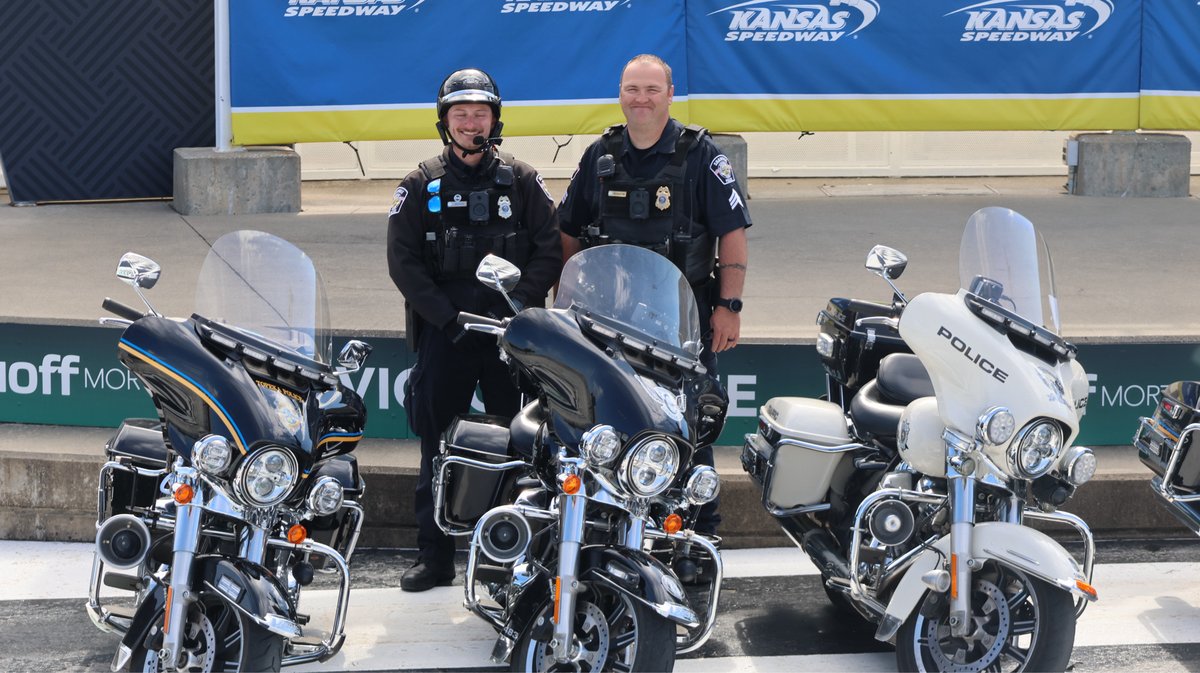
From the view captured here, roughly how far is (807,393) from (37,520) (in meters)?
3.03

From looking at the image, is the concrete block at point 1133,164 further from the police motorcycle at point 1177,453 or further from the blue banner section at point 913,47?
the police motorcycle at point 1177,453

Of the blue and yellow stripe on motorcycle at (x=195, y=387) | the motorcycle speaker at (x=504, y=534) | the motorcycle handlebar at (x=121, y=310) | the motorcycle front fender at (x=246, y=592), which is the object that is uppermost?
the motorcycle handlebar at (x=121, y=310)

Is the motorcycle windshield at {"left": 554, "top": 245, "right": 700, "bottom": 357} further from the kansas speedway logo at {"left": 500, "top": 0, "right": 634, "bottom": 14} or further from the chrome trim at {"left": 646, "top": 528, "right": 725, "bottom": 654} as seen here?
the kansas speedway logo at {"left": 500, "top": 0, "right": 634, "bottom": 14}

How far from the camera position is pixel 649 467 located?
4.19 metres

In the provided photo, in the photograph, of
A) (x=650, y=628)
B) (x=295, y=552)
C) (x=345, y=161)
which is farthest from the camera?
(x=345, y=161)

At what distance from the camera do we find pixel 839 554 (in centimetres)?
500

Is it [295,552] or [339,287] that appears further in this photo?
[339,287]

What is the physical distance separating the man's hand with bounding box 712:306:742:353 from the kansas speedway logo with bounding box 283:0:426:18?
546 cm

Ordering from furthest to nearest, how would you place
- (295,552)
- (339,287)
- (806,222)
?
(806,222) < (339,287) < (295,552)

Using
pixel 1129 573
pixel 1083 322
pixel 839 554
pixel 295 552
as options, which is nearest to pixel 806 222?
pixel 1083 322

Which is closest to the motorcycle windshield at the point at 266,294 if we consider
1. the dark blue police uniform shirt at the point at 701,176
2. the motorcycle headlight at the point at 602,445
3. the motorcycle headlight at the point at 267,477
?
the motorcycle headlight at the point at 267,477

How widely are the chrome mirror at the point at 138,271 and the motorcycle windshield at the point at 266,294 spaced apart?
0.46 ft

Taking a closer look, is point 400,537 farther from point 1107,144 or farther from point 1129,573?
point 1107,144

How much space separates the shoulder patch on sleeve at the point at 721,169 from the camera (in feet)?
18.1
